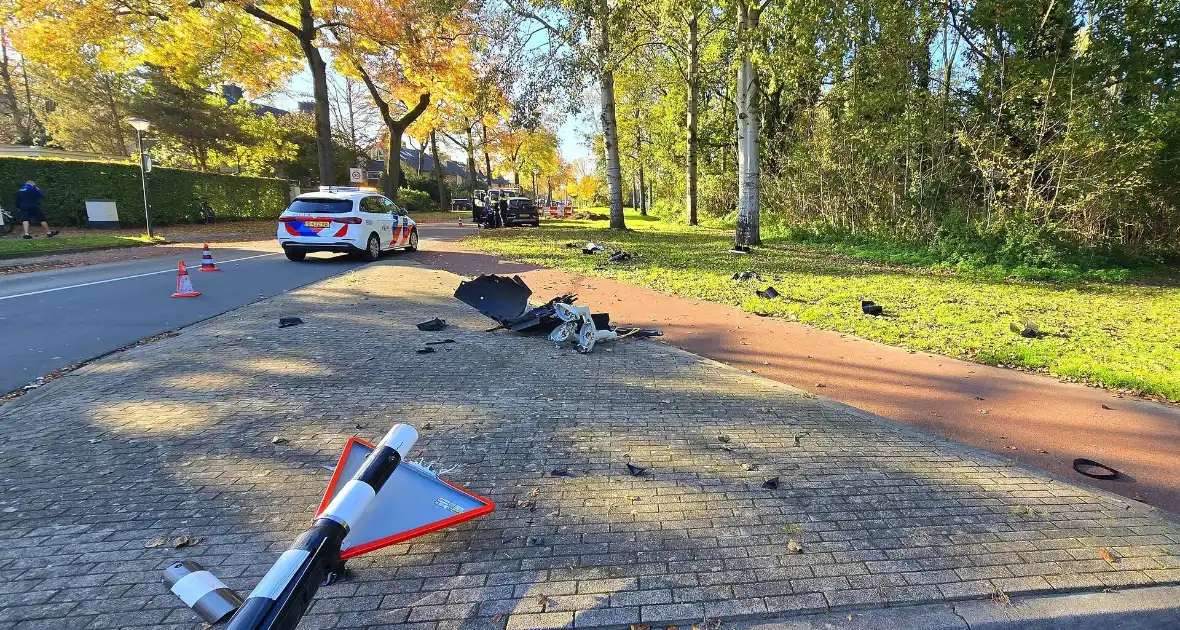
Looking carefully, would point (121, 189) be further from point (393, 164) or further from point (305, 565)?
point (305, 565)

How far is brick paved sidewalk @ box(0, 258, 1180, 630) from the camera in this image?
229 centimetres

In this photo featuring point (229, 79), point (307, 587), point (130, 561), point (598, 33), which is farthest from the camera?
point (229, 79)

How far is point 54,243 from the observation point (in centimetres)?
1497

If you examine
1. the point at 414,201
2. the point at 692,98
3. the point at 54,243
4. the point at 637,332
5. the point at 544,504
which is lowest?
the point at 544,504

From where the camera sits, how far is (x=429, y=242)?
20.2m

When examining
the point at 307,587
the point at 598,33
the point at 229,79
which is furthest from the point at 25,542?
the point at 229,79

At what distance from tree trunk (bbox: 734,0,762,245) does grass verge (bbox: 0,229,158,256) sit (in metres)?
17.6

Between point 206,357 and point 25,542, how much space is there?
3197mm

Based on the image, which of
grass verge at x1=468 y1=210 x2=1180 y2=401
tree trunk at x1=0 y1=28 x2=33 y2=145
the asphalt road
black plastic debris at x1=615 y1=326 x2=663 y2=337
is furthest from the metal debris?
tree trunk at x1=0 y1=28 x2=33 y2=145

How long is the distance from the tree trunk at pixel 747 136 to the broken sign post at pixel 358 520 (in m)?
13.6

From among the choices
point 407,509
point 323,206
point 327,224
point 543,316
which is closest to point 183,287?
point 327,224

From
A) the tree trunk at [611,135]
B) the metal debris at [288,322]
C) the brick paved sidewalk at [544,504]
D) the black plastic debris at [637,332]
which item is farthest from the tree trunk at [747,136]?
the metal debris at [288,322]

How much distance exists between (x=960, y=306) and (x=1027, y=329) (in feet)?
5.28

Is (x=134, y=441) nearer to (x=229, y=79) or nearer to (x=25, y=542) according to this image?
(x=25, y=542)
